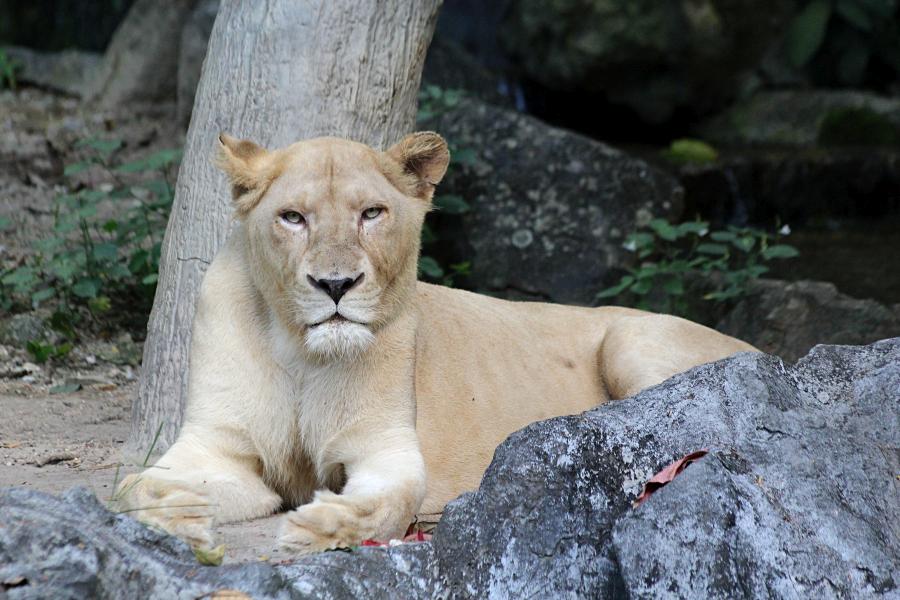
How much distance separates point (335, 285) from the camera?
357 centimetres

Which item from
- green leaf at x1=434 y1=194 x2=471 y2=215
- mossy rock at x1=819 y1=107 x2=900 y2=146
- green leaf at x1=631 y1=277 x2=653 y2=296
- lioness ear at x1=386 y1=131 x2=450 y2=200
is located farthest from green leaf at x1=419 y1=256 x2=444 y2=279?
mossy rock at x1=819 y1=107 x2=900 y2=146

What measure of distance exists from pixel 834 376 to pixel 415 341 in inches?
55.2

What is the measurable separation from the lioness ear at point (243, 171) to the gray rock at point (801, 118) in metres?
10.0

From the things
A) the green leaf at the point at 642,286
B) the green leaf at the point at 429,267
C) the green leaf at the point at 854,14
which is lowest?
the green leaf at the point at 429,267

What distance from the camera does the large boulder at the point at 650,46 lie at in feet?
42.4

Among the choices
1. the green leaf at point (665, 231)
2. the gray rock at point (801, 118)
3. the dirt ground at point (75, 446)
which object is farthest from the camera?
the gray rock at point (801, 118)

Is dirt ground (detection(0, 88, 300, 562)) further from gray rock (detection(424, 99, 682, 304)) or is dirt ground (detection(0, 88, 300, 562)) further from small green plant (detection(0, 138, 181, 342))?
gray rock (detection(424, 99, 682, 304))

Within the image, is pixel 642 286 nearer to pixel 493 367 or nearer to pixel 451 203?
pixel 451 203

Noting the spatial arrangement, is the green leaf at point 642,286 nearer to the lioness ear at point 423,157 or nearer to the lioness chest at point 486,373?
the lioness chest at point 486,373

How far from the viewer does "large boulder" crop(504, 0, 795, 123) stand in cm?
1293

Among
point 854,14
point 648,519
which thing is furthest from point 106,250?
point 854,14

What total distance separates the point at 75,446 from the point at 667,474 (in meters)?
2.80

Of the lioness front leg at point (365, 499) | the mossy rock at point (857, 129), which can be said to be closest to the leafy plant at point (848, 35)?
the mossy rock at point (857, 129)

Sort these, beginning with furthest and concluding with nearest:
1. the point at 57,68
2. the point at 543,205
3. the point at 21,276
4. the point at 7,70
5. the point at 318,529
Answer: the point at 57,68 → the point at 7,70 → the point at 543,205 → the point at 21,276 → the point at 318,529
